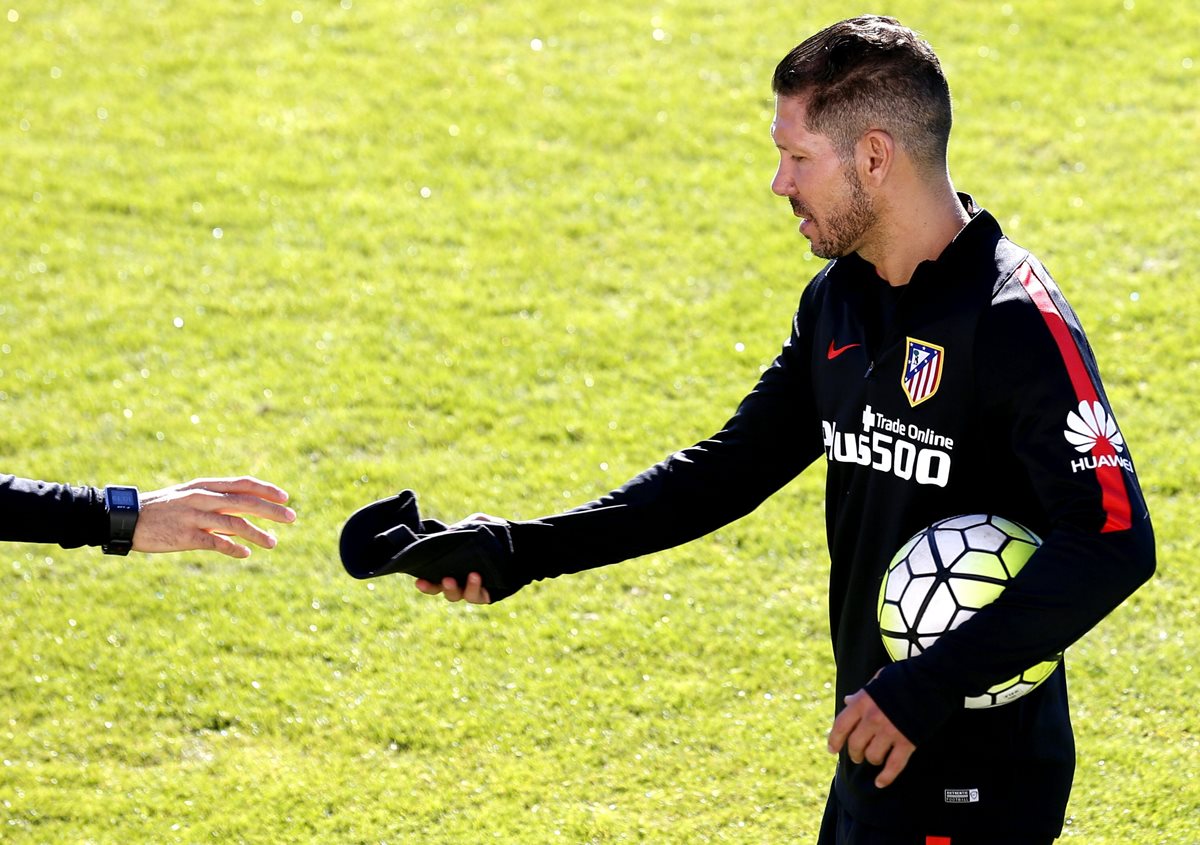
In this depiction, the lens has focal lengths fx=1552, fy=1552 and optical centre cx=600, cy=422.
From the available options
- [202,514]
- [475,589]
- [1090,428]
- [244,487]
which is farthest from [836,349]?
[202,514]

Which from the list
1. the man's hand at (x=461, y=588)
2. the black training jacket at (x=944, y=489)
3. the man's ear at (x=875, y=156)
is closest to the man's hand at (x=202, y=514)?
the man's hand at (x=461, y=588)

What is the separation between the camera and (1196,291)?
8.91 meters

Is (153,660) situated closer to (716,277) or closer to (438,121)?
(716,277)

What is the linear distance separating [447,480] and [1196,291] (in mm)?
4466

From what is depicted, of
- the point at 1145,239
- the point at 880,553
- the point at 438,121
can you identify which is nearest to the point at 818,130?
the point at 880,553

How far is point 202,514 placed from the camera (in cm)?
439

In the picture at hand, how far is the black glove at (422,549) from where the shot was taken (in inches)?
155

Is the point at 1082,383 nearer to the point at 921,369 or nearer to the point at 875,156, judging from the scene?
the point at 921,369

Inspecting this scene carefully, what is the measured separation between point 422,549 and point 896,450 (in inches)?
47.4

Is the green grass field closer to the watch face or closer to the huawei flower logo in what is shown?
the watch face

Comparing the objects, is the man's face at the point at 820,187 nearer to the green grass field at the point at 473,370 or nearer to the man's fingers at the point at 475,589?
the man's fingers at the point at 475,589

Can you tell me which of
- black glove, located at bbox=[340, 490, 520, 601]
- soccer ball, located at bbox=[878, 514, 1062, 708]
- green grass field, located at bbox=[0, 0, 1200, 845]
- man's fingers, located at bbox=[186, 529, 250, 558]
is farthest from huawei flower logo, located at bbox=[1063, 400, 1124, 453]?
green grass field, located at bbox=[0, 0, 1200, 845]

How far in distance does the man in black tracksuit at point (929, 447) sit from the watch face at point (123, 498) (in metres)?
0.95

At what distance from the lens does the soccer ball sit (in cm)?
349
